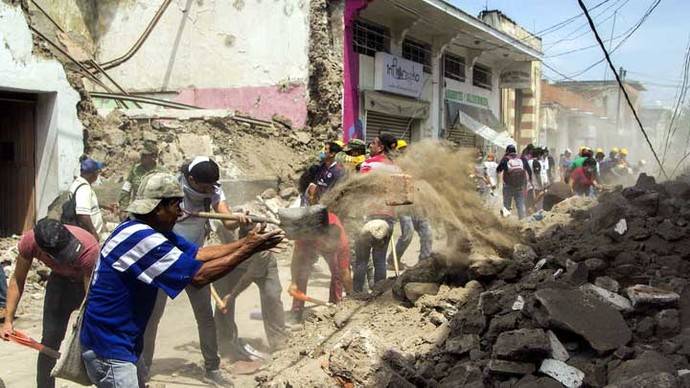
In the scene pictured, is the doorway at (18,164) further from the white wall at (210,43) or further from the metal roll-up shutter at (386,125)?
the metal roll-up shutter at (386,125)

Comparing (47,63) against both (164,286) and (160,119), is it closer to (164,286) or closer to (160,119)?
(160,119)

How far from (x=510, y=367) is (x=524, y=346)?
0.14m

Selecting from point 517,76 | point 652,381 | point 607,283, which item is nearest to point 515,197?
point 607,283

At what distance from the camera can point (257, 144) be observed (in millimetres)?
12016

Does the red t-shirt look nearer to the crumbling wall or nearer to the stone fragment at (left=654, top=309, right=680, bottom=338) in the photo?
the stone fragment at (left=654, top=309, right=680, bottom=338)

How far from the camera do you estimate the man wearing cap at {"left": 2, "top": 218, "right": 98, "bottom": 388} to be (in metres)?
3.75

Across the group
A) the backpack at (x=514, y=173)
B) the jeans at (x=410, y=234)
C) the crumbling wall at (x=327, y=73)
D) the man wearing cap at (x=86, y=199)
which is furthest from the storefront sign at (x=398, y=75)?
the man wearing cap at (x=86, y=199)

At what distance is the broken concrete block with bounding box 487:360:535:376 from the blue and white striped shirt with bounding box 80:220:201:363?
1.67 metres

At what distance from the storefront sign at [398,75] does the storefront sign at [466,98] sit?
82.0 inches

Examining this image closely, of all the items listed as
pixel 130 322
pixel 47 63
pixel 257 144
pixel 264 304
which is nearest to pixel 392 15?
pixel 257 144

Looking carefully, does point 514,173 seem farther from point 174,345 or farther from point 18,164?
point 18,164

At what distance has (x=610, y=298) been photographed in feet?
12.2

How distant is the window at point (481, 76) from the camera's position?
69.2 ft

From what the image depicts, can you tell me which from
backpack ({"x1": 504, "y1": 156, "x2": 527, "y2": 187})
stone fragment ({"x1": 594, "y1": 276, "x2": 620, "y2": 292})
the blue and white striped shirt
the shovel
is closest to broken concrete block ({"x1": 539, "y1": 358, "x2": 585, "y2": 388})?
stone fragment ({"x1": 594, "y1": 276, "x2": 620, "y2": 292})
